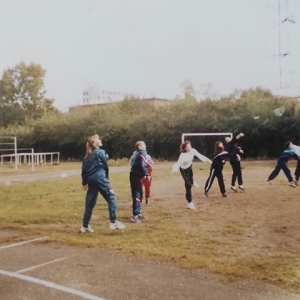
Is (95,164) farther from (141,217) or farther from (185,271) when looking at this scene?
(185,271)

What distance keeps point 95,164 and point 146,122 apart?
488 inches

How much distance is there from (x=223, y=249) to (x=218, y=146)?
509cm

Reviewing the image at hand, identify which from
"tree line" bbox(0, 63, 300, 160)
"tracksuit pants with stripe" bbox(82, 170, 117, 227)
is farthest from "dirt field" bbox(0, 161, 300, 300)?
"tree line" bbox(0, 63, 300, 160)

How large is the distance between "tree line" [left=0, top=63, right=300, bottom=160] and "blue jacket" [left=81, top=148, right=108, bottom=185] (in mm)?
9602

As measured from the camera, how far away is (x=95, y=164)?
7.09m

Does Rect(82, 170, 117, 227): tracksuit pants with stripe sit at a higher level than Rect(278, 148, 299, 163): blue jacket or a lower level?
lower

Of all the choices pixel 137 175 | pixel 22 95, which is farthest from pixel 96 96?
pixel 137 175

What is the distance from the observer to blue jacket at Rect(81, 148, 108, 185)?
709 centimetres

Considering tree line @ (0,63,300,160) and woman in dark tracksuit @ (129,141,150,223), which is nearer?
woman in dark tracksuit @ (129,141,150,223)

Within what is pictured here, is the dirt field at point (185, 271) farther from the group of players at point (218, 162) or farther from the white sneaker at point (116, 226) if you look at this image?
the white sneaker at point (116, 226)

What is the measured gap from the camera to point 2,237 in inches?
279

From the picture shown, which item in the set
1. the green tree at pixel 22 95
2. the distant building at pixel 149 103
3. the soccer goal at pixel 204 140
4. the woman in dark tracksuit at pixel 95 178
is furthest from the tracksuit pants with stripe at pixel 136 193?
the soccer goal at pixel 204 140

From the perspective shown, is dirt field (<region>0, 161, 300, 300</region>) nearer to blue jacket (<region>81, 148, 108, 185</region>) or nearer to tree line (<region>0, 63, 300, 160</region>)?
blue jacket (<region>81, 148, 108, 185</region>)

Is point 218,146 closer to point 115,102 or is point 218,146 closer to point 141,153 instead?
point 141,153
